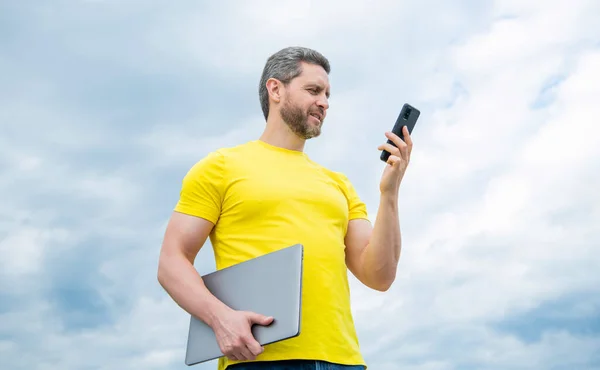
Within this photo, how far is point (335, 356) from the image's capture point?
348 centimetres

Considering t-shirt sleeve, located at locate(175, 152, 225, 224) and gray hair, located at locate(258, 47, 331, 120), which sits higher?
gray hair, located at locate(258, 47, 331, 120)

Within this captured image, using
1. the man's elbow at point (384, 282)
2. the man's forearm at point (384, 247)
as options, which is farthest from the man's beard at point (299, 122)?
the man's elbow at point (384, 282)

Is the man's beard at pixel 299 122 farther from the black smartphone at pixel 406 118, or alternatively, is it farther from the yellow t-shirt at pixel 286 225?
the black smartphone at pixel 406 118

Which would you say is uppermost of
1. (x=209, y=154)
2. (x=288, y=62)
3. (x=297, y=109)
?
(x=288, y=62)

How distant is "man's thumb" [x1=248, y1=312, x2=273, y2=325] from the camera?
10.6ft

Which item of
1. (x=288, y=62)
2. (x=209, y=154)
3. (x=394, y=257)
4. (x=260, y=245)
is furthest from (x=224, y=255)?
(x=288, y=62)

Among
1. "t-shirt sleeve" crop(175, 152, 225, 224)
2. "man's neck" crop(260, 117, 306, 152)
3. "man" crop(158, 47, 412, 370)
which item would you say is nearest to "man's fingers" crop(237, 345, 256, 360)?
"man" crop(158, 47, 412, 370)

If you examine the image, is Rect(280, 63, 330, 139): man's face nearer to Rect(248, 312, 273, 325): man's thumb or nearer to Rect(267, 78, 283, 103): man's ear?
Rect(267, 78, 283, 103): man's ear

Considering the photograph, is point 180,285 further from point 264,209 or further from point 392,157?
point 392,157

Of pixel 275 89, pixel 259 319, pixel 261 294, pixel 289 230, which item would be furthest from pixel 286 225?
pixel 275 89

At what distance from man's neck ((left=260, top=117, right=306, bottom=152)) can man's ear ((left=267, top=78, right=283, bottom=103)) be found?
0.49 feet

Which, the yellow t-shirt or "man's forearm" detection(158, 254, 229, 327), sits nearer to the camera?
"man's forearm" detection(158, 254, 229, 327)

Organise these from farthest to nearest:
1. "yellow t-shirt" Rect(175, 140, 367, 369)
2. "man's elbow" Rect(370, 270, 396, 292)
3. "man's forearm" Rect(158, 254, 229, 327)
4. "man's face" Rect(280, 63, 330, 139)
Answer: "man's face" Rect(280, 63, 330, 139) → "man's elbow" Rect(370, 270, 396, 292) → "yellow t-shirt" Rect(175, 140, 367, 369) → "man's forearm" Rect(158, 254, 229, 327)

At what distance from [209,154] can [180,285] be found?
0.87m
